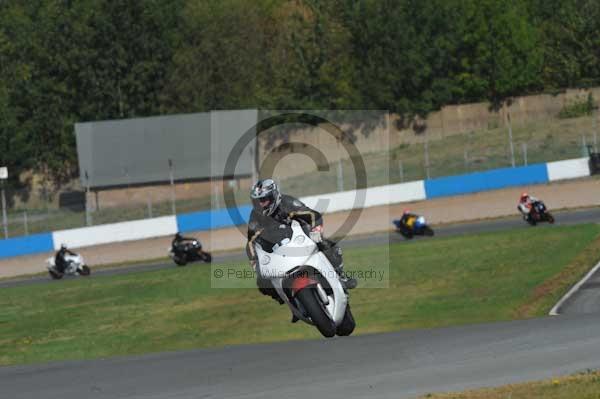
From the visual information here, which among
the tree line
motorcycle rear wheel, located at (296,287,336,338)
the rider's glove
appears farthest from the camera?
the tree line

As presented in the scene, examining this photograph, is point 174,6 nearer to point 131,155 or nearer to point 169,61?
point 169,61

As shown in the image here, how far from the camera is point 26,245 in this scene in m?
39.6

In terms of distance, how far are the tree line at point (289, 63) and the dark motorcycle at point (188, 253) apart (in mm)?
28174

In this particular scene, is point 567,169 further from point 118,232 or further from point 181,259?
point 118,232

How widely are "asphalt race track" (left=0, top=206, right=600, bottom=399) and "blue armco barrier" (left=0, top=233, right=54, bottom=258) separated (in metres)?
27.3

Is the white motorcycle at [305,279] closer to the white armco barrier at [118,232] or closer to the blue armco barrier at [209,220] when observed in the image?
the blue armco barrier at [209,220]

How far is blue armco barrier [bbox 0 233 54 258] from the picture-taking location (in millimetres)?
39500

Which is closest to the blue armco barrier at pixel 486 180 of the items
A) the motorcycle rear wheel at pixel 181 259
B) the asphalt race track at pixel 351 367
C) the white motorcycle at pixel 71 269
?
the motorcycle rear wheel at pixel 181 259

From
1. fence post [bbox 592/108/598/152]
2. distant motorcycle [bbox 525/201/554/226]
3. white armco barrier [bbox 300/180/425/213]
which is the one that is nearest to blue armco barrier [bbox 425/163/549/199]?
white armco barrier [bbox 300/180/425/213]

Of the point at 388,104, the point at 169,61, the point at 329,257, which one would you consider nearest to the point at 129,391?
the point at 329,257

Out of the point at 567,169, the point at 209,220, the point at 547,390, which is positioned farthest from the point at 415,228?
the point at 547,390

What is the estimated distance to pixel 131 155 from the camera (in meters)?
52.5

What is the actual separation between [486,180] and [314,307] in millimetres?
28492

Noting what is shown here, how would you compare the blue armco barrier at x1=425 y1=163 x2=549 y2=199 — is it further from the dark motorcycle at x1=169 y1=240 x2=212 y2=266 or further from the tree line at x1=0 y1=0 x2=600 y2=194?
the tree line at x1=0 y1=0 x2=600 y2=194
